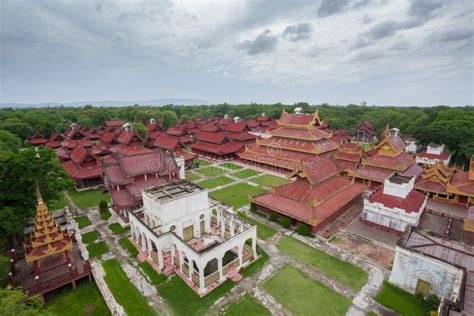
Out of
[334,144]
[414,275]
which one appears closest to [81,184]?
[414,275]

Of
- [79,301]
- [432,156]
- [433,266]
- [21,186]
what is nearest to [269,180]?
[433,266]

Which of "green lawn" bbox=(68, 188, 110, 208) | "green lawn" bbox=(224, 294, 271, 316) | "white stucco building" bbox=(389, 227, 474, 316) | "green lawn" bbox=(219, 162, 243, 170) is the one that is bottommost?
"green lawn" bbox=(224, 294, 271, 316)

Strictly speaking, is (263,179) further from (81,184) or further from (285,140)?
(81,184)

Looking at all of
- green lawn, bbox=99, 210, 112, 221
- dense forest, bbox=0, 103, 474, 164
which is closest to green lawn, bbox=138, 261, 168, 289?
green lawn, bbox=99, 210, 112, 221

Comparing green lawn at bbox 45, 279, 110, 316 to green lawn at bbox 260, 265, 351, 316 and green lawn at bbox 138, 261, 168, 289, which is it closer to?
→ green lawn at bbox 138, 261, 168, 289

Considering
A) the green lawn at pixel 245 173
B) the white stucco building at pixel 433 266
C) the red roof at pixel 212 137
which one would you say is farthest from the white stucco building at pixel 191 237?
the red roof at pixel 212 137

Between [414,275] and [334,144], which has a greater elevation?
[334,144]
